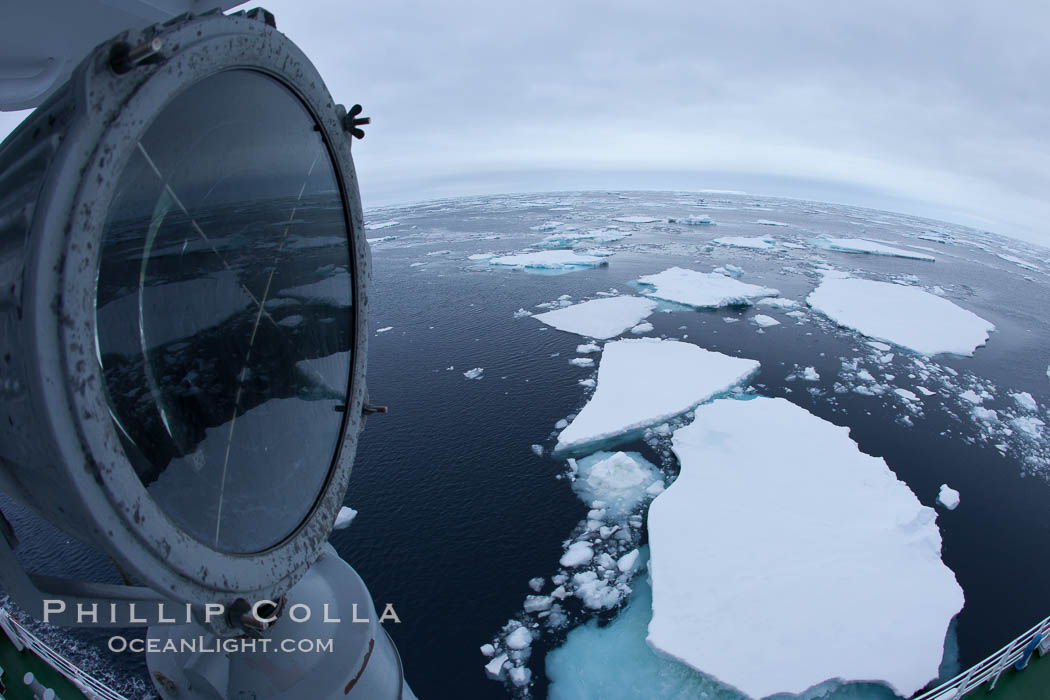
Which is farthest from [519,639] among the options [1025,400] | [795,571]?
[1025,400]

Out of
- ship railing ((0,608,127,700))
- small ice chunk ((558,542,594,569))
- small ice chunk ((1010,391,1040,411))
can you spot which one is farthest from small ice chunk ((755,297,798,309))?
ship railing ((0,608,127,700))

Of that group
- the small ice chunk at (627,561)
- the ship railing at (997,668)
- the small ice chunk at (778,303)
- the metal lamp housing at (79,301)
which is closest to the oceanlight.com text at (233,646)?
the metal lamp housing at (79,301)

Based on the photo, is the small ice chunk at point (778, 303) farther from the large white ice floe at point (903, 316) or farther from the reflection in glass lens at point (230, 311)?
the reflection in glass lens at point (230, 311)

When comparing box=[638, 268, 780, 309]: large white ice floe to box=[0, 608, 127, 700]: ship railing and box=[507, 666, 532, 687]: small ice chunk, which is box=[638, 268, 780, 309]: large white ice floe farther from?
box=[0, 608, 127, 700]: ship railing

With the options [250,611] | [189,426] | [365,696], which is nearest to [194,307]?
[189,426]

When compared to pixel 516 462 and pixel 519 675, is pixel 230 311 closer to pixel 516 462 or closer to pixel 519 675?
pixel 519 675

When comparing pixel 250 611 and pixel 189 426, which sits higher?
pixel 189 426

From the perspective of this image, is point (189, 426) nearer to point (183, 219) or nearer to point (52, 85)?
point (183, 219)
